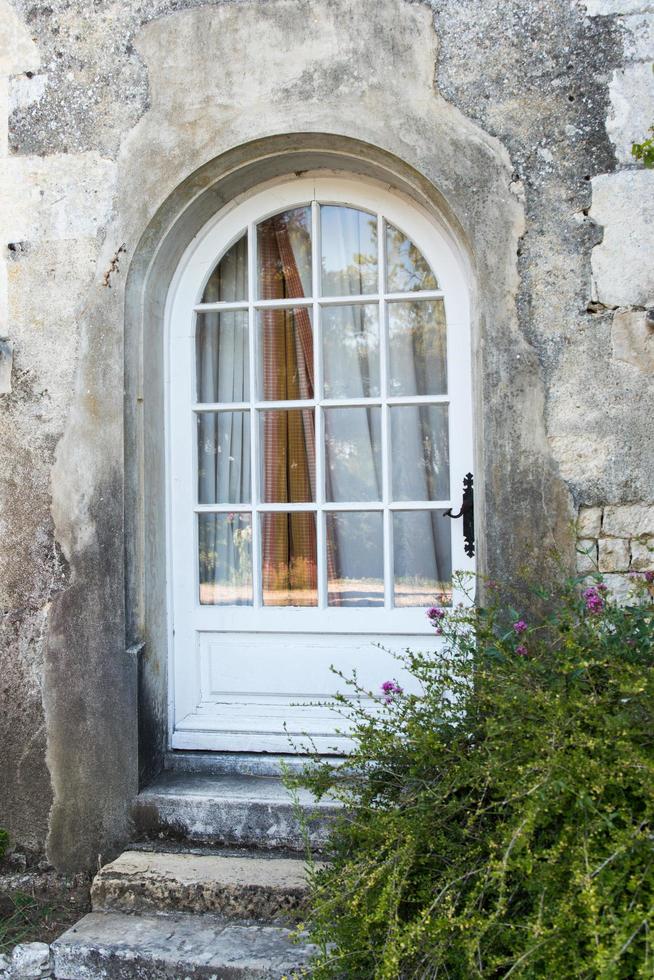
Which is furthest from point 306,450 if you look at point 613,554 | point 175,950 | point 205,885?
point 175,950

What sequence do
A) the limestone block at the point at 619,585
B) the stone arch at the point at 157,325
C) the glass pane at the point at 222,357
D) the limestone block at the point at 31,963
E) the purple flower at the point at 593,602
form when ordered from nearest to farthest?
the purple flower at the point at 593,602
the limestone block at the point at 31,963
the limestone block at the point at 619,585
the stone arch at the point at 157,325
the glass pane at the point at 222,357

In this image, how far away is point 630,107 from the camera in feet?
10.5

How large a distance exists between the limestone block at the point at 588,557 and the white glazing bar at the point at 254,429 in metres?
1.31

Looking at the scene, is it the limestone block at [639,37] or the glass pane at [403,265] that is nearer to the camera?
the limestone block at [639,37]

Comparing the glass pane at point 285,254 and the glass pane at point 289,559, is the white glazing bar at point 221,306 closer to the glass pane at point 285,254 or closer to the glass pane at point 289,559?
the glass pane at point 285,254

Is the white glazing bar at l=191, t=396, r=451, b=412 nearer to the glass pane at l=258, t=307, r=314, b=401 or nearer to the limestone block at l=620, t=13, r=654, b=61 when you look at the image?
the glass pane at l=258, t=307, r=314, b=401

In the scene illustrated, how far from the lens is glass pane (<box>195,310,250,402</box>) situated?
12.6 feet

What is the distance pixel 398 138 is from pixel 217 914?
289cm

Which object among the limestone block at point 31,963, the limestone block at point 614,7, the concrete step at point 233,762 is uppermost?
the limestone block at point 614,7

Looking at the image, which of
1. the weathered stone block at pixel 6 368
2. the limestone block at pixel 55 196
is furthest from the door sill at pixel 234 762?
the limestone block at pixel 55 196

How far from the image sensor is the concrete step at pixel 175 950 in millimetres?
2787

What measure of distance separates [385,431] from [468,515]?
0.49 meters

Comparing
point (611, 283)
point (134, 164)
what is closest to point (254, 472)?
point (134, 164)

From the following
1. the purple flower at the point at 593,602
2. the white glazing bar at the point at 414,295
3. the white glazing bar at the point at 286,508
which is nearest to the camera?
the purple flower at the point at 593,602
